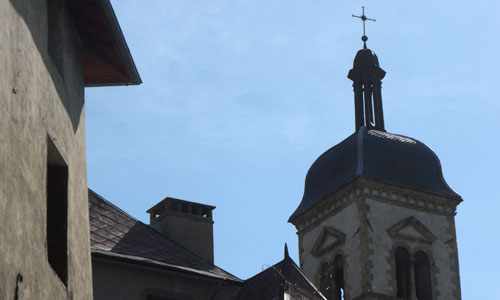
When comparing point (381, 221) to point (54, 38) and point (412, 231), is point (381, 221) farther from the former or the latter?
point (54, 38)

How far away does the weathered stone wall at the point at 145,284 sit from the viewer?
58.2 ft

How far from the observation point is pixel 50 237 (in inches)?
456

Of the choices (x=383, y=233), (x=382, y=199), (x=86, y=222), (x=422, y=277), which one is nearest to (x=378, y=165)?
(x=382, y=199)

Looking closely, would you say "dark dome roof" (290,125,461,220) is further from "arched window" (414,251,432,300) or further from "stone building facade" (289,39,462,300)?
"arched window" (414,251,432,300)

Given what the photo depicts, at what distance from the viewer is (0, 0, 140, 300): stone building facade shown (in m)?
9.67

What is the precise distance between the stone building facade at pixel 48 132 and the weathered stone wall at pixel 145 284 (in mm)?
4435

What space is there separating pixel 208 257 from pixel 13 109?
40.2 feet

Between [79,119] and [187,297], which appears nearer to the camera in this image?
[79,119]

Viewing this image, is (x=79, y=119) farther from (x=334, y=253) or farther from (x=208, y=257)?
(x=334, y=253)

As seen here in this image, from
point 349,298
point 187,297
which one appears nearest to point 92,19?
point 187,297

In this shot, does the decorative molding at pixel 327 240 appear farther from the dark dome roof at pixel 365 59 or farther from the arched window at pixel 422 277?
the dark dome roof at pixel 365 59

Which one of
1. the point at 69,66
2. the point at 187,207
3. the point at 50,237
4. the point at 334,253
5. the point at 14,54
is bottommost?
the point at 50,237

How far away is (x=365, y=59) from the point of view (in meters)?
48.5

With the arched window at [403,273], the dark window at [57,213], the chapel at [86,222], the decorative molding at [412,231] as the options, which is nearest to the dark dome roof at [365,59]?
the chapel at [86,222]
